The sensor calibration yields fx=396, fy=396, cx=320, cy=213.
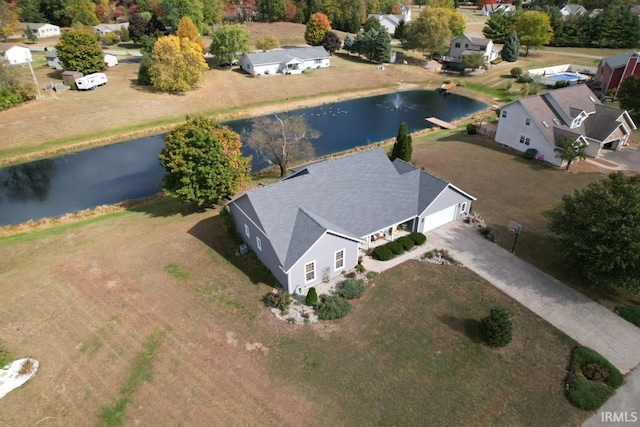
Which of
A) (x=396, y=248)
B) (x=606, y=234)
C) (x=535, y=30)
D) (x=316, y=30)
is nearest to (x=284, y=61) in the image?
(x=316, y=30)

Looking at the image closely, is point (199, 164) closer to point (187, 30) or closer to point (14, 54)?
point (187, 30)

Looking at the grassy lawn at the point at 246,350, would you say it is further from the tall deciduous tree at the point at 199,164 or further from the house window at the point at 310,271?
the tall deciduous tree at the point at 199,164

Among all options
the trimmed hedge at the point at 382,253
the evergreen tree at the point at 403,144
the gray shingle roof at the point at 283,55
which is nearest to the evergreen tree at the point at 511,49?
the gray shingle roof at the point at 283,55

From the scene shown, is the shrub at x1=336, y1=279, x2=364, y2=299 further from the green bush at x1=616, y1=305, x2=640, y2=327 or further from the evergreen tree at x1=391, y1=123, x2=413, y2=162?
the evergreen tree at x1=391, y1=123, x2=413, y2=162

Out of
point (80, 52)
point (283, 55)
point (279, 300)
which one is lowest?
point (279, 300)

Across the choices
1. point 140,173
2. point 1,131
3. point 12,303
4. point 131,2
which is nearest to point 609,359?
point 12,303
